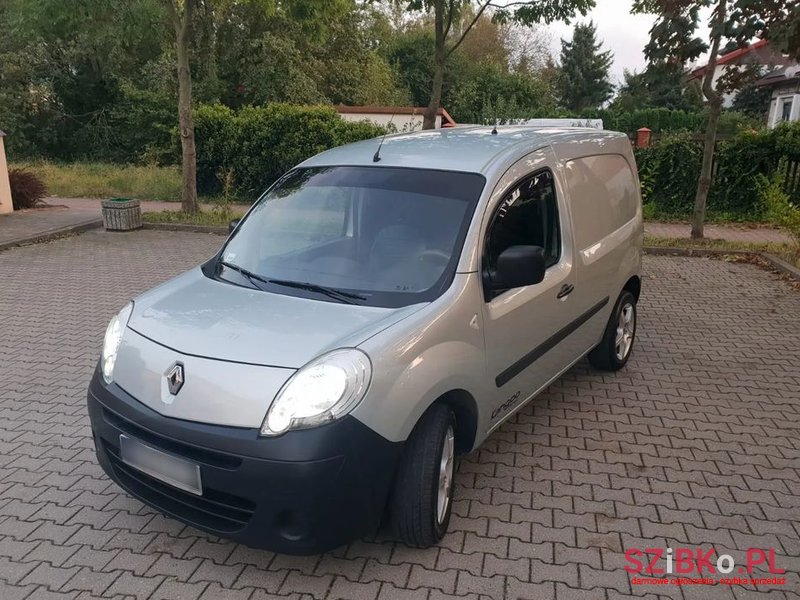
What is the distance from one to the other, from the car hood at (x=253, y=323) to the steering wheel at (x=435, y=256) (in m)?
0.36

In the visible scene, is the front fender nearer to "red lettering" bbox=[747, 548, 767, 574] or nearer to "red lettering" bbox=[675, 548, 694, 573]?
"red lettering" bbox=[675, 548, 694, 573]

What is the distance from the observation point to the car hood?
2.73m

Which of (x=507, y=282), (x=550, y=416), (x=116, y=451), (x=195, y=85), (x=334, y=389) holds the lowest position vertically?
(x=550, y=416)

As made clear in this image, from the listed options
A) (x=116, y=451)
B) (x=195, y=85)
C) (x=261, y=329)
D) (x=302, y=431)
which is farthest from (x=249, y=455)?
(x=195, y=85)

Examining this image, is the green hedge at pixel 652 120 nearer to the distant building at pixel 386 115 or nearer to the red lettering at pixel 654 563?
the distant building at pixel 386 115

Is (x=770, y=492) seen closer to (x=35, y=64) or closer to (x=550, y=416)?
(x=550, y=416)

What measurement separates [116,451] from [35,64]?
28.1 meters

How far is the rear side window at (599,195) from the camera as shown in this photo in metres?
4.34

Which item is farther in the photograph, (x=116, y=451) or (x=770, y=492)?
(x=770, y=492)

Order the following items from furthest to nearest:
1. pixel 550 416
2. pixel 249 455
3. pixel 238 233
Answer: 1. pixel 550 416
2. pixel 238 233
3. pixel 249 455

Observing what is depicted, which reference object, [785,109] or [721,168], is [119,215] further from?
[785,109]

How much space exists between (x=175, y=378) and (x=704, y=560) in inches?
98.5

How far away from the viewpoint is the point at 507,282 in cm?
329

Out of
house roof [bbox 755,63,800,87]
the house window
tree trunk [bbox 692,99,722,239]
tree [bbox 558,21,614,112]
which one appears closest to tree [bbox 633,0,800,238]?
tree trunk [bbox 692,99,722,239]
